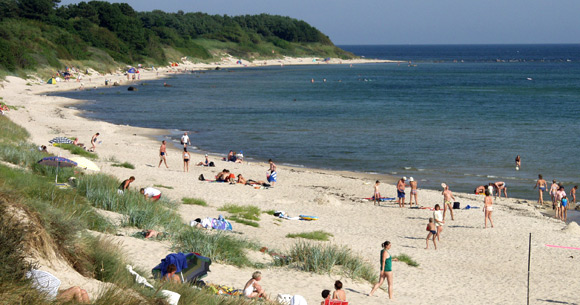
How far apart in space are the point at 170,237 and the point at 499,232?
413 inches

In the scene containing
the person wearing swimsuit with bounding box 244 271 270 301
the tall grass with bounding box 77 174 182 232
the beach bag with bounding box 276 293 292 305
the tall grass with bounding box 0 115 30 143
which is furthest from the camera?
the tall grass with bounding box 0 115 30 143

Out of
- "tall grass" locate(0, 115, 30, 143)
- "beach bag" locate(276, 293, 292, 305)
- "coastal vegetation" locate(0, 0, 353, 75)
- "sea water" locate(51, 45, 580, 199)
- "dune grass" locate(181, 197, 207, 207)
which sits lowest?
"sea water" locate(51, 45, 580, 199)

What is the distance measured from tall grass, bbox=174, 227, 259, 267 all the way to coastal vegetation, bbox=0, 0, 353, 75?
59918 mm

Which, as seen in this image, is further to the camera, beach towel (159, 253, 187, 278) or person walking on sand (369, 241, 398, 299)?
person walking on sand (369, 241, 398, 299)

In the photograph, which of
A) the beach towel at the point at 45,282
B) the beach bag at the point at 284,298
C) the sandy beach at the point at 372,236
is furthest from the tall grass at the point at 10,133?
the beach towel at the point at 45,282

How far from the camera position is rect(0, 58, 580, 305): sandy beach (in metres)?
12.4

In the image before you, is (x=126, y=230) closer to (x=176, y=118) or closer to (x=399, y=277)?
(x=399, y=277)

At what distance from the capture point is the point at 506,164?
31203 mm

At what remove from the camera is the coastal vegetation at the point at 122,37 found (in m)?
80.6

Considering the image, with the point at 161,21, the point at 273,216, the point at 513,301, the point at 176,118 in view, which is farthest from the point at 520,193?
the point at 161,21

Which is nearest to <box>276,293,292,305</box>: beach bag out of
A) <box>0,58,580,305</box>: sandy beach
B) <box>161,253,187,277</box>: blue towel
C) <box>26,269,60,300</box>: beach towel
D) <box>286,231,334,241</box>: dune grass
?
<box>0,58,580,305</box>: sandy beach

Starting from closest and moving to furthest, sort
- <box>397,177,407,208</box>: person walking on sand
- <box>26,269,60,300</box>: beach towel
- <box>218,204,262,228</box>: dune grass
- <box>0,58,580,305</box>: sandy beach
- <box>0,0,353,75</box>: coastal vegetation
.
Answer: <box>26,269,60,300</box>: beach towel
<box>0,58,580,305</box>: sandy beach
<box>218,204,262,228</box>: dune grass
<box>397,177,407,208</box>: person walking on sand
<box>0,0,353,75</box>: coastal vegetation

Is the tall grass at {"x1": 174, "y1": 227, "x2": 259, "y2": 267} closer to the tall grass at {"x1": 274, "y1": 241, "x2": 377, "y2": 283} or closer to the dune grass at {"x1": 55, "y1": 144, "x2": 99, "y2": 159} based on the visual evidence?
the tall grass at {"x1": 274, "y1": 241, "x2": 377, "y2": 283}

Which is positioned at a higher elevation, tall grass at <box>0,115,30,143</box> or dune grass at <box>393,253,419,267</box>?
tall grass at <box>0,115,30,143</box>
